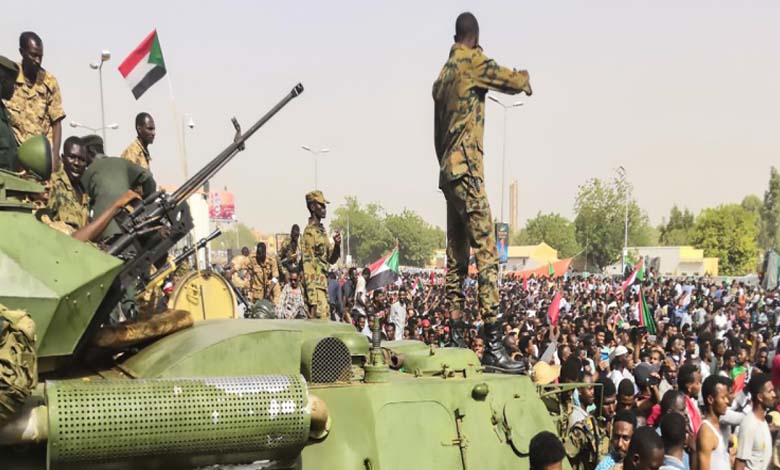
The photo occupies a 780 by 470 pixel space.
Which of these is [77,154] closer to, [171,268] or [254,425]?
[171,268]

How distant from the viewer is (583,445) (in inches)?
266

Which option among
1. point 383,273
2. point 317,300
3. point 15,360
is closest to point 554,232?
point 383,273

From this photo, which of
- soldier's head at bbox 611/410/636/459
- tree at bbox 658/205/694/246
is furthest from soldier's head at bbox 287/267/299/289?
tree at bbox 658/205/694/246

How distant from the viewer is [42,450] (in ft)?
13.4

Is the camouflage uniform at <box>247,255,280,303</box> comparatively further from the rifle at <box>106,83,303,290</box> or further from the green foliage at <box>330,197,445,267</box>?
the green foliage at <box>330,197,445,267</box>

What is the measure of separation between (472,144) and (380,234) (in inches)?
3658

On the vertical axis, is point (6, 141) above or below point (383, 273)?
above

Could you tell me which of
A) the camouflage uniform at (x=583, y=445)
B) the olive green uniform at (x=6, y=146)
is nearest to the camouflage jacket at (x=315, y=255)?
the camouflage uniform at (x=583, y=445)

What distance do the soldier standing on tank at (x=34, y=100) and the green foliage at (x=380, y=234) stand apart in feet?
291

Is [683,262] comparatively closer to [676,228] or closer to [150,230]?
[676,228]

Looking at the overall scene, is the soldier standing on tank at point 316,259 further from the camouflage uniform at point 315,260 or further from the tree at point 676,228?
the tree at point 676,228

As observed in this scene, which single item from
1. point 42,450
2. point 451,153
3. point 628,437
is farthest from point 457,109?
point 42,450

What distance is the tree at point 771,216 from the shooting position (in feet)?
350

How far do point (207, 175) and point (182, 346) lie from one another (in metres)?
3.32
